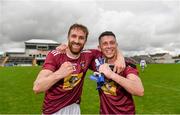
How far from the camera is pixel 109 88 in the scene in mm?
4445

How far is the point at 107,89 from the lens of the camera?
4.46 meters

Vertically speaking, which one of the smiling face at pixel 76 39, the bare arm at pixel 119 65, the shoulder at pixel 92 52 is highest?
the smiling face at pixel 76 39

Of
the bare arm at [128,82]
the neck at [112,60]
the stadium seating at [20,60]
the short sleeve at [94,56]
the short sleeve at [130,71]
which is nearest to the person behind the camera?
the bare arm at [128,82]

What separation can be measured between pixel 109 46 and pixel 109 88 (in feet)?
1.96

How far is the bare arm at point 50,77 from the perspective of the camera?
4125 mm

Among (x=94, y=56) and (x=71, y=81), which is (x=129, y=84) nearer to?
(x=71, y=81)

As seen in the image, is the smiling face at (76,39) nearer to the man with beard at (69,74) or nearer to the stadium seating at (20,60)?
the man with beard at (69,74)

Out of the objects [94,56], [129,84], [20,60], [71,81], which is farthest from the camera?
[20,60]

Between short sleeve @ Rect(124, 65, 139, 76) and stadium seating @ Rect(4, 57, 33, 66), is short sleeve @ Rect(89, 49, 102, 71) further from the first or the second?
stadium seating @ Rect(4, 57, 33, 66)

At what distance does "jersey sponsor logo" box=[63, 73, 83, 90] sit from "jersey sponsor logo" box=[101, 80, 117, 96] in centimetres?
44

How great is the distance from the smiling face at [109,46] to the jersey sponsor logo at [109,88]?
386 mm

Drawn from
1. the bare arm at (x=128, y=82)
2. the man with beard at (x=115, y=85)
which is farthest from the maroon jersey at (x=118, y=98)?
the bare arm at (x=128, y=82)

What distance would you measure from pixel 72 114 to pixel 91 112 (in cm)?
665

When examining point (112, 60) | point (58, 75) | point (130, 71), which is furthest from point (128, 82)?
point (58, 75)
